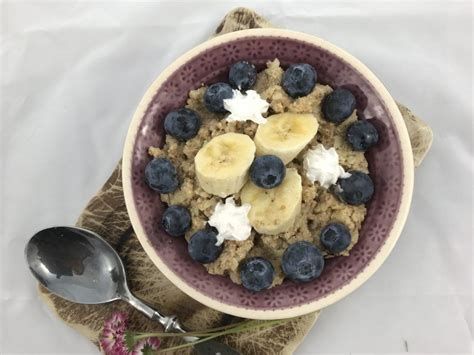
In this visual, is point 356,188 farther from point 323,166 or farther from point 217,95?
point 217,95

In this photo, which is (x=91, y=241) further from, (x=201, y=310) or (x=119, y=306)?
(x=201, y=310)

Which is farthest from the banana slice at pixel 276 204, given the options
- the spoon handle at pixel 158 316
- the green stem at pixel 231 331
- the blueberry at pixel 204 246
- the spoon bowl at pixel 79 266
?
the spoon bowl at pixel 79 266

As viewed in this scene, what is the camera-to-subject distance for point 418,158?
2191mm

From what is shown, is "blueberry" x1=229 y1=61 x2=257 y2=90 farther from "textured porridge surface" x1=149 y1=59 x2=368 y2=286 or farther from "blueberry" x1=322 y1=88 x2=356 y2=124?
"blueberry" x1=322 y1=88 x2=356 y2=124

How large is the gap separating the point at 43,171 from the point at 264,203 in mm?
1189

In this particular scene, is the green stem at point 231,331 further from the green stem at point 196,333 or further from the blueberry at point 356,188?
the blueberry at point 356,188

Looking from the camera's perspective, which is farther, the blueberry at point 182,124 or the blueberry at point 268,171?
the blueberry at point 182,124

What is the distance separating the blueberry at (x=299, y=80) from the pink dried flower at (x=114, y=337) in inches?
43.5

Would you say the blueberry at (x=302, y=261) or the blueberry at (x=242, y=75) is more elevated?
the blueberry at (x=242, y=75)

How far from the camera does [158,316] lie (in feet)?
6.79

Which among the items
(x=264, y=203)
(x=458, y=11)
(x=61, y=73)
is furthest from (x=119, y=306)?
(x=458, y=11)

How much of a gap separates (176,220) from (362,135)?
0.70 metres

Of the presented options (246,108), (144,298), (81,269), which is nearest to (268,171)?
(246,108)

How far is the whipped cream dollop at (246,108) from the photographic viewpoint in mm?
1856
